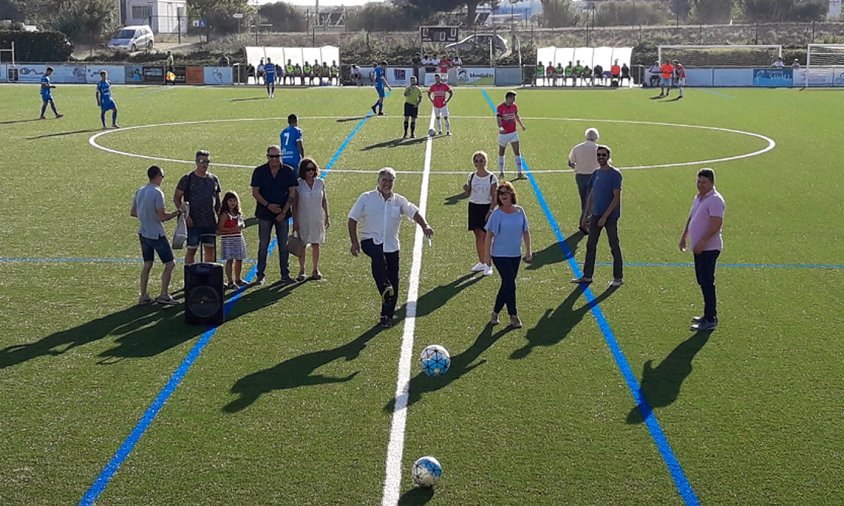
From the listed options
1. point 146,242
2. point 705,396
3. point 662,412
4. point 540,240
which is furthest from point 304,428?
point 540,240

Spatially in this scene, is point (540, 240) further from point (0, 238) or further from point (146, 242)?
point (0, 238)

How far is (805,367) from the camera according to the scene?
33.9ft

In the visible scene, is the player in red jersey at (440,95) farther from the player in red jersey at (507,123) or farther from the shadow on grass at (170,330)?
the shadow on grass at (170,330)

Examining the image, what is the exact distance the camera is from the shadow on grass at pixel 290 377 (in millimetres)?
9461

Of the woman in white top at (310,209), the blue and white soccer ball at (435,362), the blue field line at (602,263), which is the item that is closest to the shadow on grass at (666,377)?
the blue and white soccer ball at (435,362)

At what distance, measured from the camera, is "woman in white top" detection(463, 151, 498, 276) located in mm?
14250

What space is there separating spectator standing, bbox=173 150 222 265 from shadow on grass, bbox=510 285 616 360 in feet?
14.7

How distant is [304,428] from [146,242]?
4746 mm

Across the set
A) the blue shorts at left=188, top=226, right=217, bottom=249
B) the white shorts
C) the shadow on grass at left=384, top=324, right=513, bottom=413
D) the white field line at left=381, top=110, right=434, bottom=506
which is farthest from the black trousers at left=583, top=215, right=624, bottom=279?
the white shorts

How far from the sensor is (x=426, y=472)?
7.42 meters

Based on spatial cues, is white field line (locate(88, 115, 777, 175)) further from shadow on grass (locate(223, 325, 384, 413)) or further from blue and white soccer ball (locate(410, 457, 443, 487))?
blue and white soccer ball (locate(410, 457, 443, 487))

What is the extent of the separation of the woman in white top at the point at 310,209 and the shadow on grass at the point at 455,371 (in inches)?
129

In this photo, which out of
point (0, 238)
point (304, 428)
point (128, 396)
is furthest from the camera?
point (0, 238)

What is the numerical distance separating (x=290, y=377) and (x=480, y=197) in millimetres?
5388
